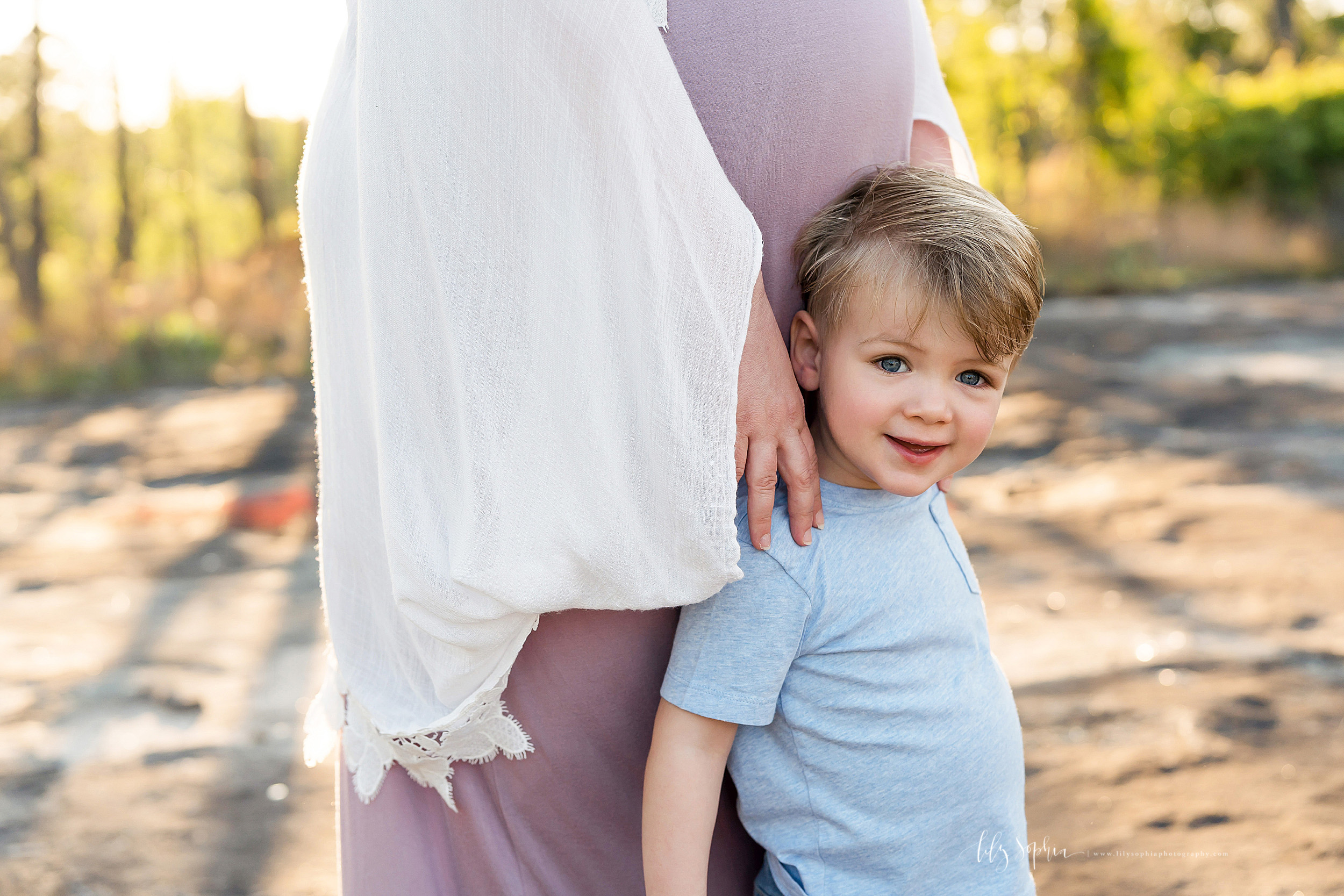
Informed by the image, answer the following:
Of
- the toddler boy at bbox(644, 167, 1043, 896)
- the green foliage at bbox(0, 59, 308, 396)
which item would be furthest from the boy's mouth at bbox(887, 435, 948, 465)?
the green foliage at bbox(0, 59, 308, 396)

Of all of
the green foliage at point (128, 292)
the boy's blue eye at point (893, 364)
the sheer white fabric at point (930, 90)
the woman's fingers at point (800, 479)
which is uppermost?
the sheer white fabric at point (930, 90)

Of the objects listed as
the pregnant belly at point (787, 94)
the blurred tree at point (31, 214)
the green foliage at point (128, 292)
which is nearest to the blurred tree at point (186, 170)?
the green foliage at point (128, 292)

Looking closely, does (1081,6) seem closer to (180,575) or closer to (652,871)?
(180,575)

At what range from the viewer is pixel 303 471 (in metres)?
6.03

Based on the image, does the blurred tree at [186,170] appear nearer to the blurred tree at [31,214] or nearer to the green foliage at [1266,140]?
the blurred tree at [31,214]

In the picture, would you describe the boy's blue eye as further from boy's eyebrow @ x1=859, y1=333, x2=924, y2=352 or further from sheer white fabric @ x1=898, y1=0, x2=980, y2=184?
sheer white fabric @ x1=898, y1=0, x2=980, y2=184

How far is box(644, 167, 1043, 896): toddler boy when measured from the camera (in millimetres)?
1092

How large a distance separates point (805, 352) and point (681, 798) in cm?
48

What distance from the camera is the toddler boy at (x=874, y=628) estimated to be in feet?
3.58

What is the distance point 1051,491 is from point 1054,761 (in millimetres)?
2445

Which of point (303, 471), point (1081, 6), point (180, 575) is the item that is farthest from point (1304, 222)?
point (180, 575)

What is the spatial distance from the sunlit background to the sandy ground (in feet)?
0.04

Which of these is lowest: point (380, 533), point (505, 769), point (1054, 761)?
point (1054, 761)

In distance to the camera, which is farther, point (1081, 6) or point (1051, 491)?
point (1081, 6)
